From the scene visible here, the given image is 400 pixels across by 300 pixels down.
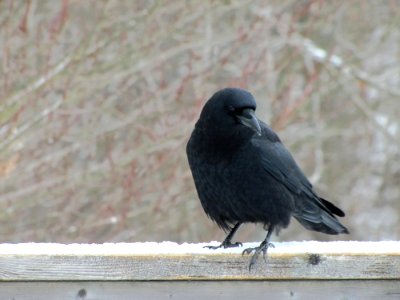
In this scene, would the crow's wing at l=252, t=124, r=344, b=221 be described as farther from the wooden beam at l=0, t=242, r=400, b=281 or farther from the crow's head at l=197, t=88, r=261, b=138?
the wooden beam at l=0, t=242, r=400, b=281

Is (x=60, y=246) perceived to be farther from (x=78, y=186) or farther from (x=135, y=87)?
(x=135, y=87)

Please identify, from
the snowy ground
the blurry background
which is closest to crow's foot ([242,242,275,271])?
the snowy ground

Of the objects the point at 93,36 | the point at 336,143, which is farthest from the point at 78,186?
the point at 336,143

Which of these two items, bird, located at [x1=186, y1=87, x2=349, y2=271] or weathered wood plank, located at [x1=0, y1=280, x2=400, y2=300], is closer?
weathered wood plank, located at [x1=0, y1=280, x2=400, y2=300]

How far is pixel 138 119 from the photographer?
22.9 ft

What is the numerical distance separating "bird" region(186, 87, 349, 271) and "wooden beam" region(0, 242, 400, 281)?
117cm

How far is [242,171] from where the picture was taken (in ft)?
15.5

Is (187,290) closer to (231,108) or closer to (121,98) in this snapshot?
(231,108)

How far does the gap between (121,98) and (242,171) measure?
2940 millimetres

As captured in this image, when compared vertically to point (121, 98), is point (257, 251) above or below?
above

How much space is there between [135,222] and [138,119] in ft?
3.13

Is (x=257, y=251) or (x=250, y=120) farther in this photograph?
(x=250, y=120)

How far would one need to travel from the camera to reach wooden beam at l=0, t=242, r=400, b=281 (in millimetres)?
3340

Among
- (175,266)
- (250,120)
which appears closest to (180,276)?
(175,266)
